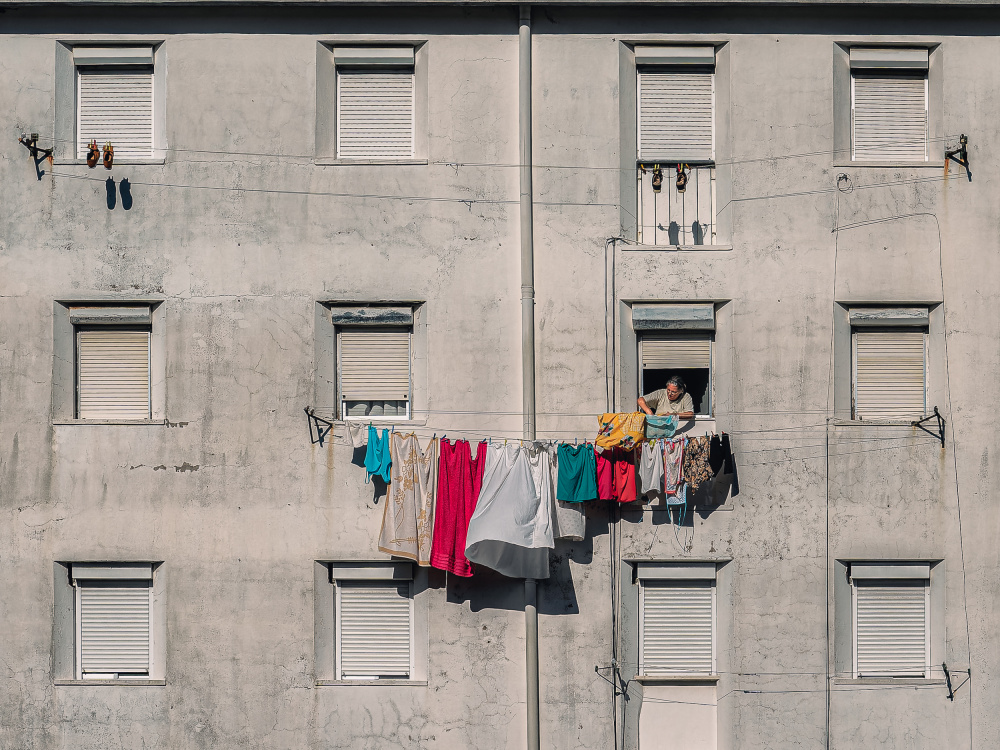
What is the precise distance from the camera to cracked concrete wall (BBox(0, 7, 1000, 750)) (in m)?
11.4

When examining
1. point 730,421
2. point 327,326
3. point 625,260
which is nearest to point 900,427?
point 730,421

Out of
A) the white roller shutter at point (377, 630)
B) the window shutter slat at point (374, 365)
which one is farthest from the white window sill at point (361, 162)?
the white roller shutter at point (377, 630)

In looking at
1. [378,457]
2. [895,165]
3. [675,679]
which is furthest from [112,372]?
[895,165]

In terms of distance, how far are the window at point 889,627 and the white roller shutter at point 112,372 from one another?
923 cm

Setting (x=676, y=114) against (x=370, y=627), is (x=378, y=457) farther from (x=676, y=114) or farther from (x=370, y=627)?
(x=676, y=114)

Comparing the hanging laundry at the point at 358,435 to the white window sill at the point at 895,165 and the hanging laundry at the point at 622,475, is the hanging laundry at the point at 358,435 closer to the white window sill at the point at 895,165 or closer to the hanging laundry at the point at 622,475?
the hanging laundry at the point at 622,475

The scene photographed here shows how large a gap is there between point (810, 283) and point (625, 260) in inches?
89.7

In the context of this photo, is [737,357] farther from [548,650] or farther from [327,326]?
[327,326]

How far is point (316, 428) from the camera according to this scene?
11.6 metres

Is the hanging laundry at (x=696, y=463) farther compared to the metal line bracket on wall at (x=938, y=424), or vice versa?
the metal line bracket on wall at (x=938, y=424)

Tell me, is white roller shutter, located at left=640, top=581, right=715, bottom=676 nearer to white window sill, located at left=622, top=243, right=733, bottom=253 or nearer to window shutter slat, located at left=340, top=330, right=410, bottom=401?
window shutter slat, located at left=340, top=330, right=410, bottom=401

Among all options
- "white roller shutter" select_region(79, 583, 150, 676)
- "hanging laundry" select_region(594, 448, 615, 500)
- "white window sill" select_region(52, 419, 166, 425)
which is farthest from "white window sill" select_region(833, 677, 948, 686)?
"white window sill" select_region(52, 419, 166, 425)

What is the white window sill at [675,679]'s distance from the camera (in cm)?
1156

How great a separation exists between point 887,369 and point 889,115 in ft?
10.6
